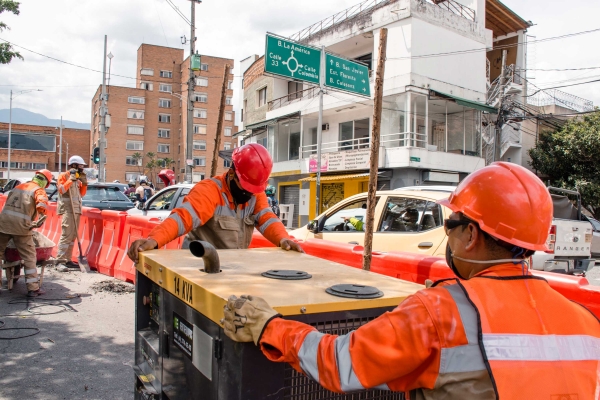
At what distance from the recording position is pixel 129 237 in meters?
8.26

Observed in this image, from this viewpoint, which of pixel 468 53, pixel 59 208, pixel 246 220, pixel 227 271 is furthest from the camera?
pixel 468 53

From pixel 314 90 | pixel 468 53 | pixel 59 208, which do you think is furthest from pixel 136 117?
pixel 59 208

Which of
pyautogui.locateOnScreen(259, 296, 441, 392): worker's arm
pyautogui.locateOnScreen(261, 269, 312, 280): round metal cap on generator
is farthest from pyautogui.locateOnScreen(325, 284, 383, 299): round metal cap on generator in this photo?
pyautogui.locateOnScreen(259, 296, 441, 392): worker's arm

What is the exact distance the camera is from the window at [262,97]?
103 feet

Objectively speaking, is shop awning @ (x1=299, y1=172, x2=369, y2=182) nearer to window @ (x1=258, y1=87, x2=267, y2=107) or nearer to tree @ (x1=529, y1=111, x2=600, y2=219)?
window @ (x1=258, y1=87, x2=267, y2=107)

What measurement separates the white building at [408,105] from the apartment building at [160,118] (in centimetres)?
3849

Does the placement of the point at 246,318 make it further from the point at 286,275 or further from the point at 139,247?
the point at 139,247

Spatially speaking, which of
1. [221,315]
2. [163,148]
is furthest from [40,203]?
[163,148]

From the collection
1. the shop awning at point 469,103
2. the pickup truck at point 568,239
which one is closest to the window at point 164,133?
the shop awning at point 469,103

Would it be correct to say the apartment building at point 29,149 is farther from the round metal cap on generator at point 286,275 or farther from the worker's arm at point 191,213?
the round metal cap on generator at point 286,275

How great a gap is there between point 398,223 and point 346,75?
8.84 m

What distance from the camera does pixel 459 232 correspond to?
1.48m

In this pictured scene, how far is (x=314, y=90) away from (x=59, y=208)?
1896cm

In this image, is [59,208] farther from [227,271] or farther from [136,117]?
[136,117]
